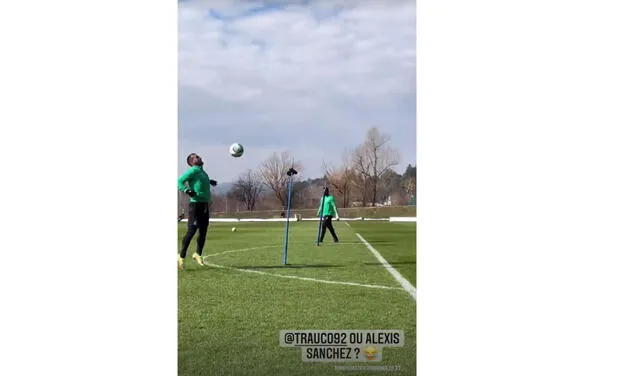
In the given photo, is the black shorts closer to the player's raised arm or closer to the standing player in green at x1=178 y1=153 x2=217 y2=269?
the standing player in green at x1=178 y1=153 x2=217 y2=269

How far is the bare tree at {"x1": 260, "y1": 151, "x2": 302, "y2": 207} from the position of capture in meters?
5.75

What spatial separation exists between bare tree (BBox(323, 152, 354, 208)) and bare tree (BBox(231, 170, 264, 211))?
0.66m

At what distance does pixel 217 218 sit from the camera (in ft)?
22.5

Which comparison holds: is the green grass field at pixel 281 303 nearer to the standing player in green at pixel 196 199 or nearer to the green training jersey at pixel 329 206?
the standing player in green at pixel 196 199

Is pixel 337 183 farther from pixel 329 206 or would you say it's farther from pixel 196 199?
pixel 196 199

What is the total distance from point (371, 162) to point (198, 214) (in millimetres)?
1873

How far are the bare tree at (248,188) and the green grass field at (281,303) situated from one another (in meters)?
0.64

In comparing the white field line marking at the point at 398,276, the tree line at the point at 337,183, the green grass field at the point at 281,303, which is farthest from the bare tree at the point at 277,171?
the white field line marking at the point at 398,276

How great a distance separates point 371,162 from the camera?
19.0ft

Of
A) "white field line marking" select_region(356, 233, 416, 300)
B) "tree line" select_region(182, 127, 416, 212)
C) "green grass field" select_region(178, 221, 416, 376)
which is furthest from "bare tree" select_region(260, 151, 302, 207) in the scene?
"white field line marking" select_region(356, 233, 416, 300)
